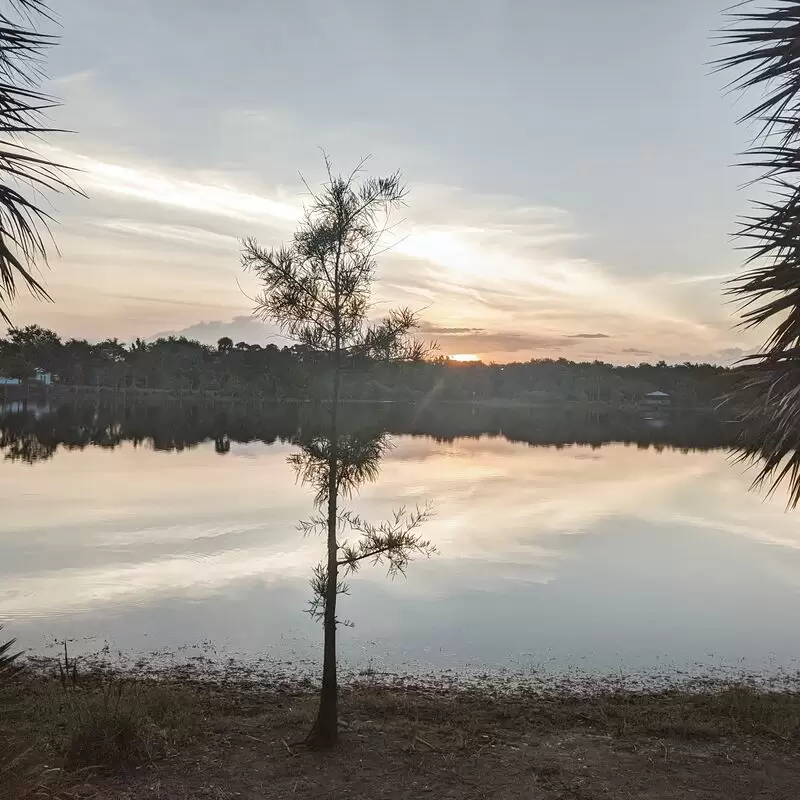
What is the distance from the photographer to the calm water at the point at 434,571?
1422cm

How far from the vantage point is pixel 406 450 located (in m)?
60.9

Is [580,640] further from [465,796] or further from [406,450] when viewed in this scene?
[406,450]

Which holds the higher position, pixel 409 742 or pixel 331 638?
pixel 331 638

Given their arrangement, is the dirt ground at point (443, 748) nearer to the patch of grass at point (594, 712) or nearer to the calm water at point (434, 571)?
the patch of grass at point (594, 712)

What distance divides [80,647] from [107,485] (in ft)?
78.0

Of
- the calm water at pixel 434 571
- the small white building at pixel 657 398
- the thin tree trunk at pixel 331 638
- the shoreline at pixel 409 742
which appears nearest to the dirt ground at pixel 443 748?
the shoreline at pixel 409 742

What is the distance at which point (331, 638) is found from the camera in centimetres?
877

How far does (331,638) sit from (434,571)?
1255 centimetres

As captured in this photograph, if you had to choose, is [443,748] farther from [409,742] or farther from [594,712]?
[594,712]

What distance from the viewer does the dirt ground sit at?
7.36 meters

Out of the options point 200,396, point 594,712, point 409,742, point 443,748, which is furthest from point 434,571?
point 200,396

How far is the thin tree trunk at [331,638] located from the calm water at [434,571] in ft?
7.40

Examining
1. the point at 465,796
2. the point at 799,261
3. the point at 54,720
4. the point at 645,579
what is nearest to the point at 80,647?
the point at 54,720

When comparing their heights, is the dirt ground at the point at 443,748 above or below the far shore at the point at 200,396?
below
